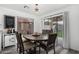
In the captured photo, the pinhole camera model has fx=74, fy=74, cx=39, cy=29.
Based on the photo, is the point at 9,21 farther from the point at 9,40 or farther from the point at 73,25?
the point at 73,25

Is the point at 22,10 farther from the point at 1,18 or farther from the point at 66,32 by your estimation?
the point at 66,32

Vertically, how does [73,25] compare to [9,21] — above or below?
below

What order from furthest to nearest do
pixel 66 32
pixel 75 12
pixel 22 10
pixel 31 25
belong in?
pixel 22 10 → pixel 66 32 → pixel 75 12 → pixel 31 25

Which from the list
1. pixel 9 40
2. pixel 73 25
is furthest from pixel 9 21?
pixel 73 25

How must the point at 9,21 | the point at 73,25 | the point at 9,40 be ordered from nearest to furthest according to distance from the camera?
1. the point at 73,25
2. the point at 9,40
3. the point at 9,21

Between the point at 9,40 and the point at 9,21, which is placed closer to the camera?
the point at 9,40

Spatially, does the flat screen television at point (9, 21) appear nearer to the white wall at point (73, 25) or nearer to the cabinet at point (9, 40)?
the cabinet at point (9, 40)

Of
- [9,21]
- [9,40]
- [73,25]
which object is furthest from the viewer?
[9,21]

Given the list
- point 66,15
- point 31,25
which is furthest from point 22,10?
point 66,15

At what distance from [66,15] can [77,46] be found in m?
1.23

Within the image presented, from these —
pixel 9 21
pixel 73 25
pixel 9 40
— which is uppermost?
pixel 9 21

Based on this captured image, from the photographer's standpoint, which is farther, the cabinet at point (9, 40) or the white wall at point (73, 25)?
the cabinet at point (9, 40)

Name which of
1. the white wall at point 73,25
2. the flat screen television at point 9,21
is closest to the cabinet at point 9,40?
the flat screen television at point 9,21

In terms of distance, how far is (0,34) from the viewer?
262 centimetres
